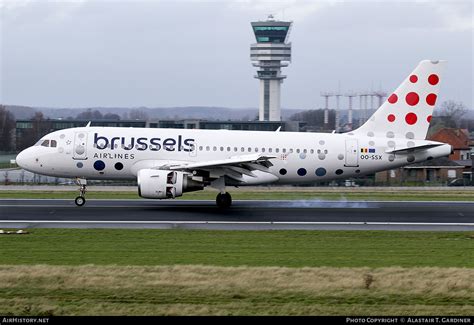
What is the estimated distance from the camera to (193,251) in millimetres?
25047

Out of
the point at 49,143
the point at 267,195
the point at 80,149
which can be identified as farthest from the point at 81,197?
the point at 267,195

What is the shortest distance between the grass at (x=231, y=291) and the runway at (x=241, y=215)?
10164 millimetres

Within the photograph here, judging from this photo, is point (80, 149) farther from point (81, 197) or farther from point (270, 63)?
point (270, 63)

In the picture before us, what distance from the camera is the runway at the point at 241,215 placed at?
104ft

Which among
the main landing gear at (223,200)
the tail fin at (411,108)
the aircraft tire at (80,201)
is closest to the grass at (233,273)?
the main landing gear at (223,200)

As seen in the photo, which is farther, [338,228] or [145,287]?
[338,228]

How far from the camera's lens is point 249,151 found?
39.2m

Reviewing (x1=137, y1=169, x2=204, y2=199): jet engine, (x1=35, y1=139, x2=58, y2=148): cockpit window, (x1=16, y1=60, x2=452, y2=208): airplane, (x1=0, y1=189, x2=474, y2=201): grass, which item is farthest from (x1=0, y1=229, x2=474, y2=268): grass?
(x1=0, y1=189, x2=474, y2=201): grass

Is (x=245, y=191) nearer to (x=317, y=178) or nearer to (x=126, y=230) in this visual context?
(x=317, y=178)

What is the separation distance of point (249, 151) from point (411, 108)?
26.9 feet

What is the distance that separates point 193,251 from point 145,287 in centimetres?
608

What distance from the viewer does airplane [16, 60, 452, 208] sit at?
38.3m

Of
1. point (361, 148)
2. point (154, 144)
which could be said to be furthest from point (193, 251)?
point (361, 148)
